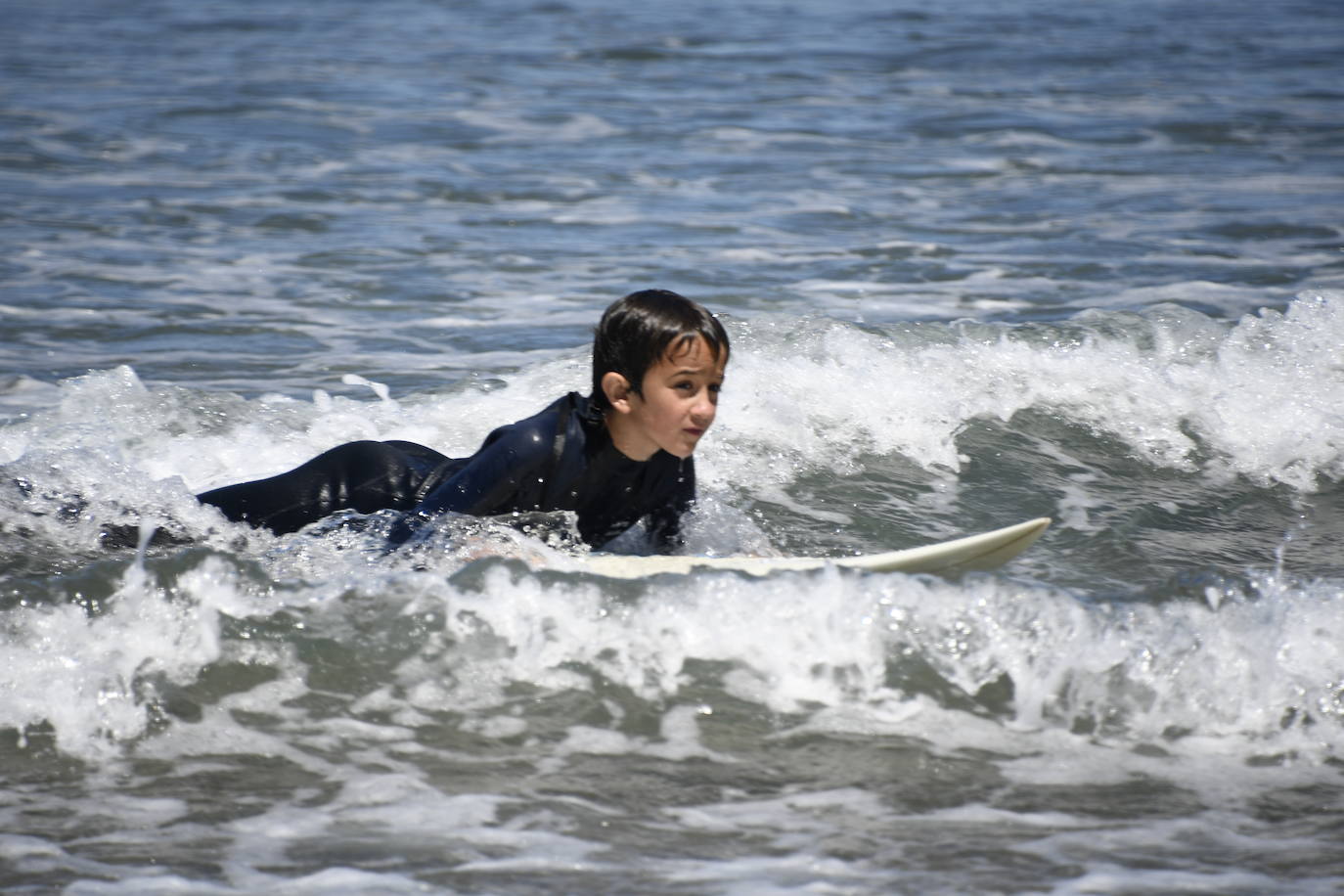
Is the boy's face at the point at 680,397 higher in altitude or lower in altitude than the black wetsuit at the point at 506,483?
higher

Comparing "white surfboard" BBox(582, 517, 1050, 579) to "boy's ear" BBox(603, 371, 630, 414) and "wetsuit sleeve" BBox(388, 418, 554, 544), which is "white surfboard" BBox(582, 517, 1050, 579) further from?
"boy's ear" BBox(603, 371, 630, 414)

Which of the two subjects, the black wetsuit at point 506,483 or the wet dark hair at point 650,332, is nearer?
the wet dark hair at point 650,332

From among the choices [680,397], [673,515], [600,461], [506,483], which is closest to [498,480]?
[506,483]

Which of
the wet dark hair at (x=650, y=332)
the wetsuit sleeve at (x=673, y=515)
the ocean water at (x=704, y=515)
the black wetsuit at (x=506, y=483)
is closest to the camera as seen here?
the ocean water at (x=704, y=515)

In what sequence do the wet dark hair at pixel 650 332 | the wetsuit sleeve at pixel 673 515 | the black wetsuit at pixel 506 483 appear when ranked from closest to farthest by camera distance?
the wet dark hair at pixel 650 332 → the black wetsuit at pixel 506 483 → the wetsuit sleeve at pixel 673 515

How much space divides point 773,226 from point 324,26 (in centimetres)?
1205

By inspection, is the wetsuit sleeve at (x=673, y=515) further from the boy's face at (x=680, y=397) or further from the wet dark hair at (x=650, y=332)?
the wet dark hair at (x=650, y=332)

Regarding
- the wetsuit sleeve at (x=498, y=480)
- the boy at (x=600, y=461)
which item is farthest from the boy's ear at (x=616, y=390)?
the wetsuit sleeve at (x=498, y=480)

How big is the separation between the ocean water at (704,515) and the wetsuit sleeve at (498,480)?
0.07 metres

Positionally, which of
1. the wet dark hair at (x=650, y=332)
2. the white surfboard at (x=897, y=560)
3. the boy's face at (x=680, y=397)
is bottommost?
the white surfboard at (x=897, y=560)

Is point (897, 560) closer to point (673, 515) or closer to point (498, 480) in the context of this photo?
point (673, 515)

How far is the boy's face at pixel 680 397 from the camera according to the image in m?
3.74

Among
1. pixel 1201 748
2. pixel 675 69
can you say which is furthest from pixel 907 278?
pixel 675 69

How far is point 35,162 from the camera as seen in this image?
1105 centimetres
